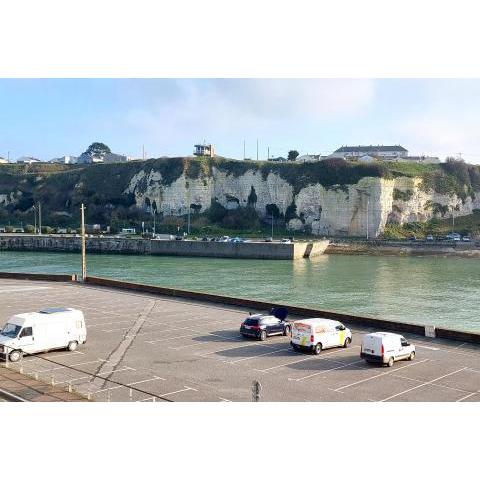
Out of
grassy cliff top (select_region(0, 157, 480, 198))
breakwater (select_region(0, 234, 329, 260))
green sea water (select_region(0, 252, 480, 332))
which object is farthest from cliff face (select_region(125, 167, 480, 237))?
green sea water (select_region(0, 252, 480, 332))

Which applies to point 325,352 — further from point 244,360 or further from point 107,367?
point 107,367

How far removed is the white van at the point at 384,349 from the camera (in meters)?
17.6

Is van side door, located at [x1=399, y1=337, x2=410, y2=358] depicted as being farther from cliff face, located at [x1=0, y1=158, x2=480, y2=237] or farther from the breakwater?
cliff face, located at [x1=0, y1=158, x2=480, y2=237]

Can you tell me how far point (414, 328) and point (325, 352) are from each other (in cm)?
465

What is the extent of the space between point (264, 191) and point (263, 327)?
91.9 m

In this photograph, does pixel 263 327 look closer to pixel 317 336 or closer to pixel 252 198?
pixel 317 336

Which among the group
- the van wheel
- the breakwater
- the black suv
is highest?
the breakwater

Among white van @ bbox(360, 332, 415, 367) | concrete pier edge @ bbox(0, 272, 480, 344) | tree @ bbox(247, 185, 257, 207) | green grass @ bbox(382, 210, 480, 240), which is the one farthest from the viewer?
tree @ bbox(247, 185, 257, 207)

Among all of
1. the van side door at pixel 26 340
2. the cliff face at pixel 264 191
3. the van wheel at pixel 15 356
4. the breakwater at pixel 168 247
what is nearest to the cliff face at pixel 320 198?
the cliff face at pixel 264 191

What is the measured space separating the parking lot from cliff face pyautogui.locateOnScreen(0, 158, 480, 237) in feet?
263

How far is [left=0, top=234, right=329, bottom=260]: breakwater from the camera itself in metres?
78.8

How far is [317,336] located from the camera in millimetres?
19312

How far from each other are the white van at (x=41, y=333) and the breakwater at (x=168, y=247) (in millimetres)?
58448

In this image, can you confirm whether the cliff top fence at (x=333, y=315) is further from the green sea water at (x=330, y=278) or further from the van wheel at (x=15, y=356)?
the van wheel at (x=15, y=356)
